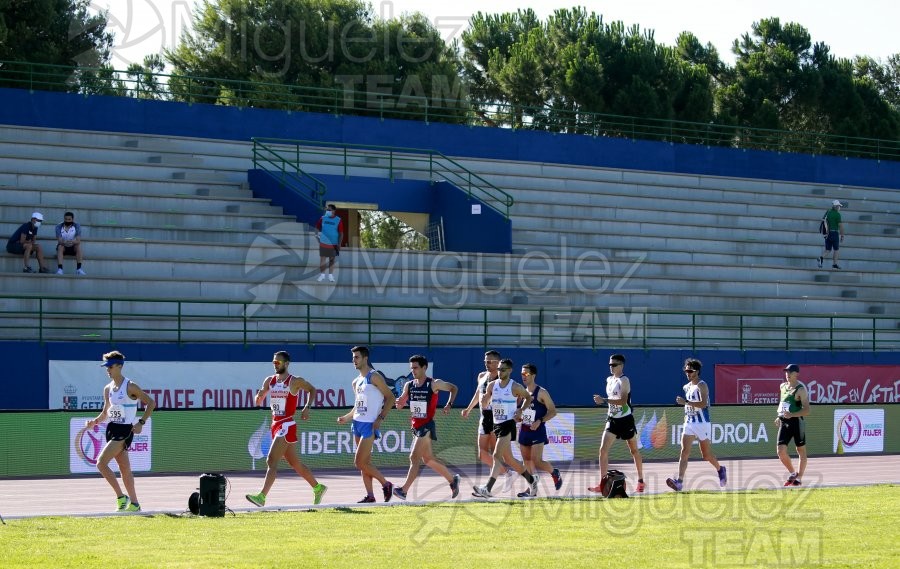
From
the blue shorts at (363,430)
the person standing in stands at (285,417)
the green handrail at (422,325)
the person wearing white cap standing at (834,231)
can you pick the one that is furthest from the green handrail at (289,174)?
the person standing in stands at (285,417)

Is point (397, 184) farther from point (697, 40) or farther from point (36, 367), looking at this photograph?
point (697, 40)

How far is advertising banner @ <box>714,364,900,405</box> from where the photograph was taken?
30.8m

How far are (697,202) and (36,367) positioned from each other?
21.9 m

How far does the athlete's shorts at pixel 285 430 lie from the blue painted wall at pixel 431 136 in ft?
63.3

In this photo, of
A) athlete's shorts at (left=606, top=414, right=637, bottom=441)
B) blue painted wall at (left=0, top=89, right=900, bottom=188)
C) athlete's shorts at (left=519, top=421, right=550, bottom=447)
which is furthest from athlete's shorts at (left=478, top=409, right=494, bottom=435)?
blue painted wall at (left=0, top=89, right=900, bottom=188)

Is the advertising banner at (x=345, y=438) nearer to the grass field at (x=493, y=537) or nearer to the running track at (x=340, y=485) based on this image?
the running track at (x=340, y=485)

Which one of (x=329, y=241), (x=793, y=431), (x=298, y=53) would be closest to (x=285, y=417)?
(x=793, y=431)

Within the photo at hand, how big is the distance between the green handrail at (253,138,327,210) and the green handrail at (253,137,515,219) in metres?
0.24

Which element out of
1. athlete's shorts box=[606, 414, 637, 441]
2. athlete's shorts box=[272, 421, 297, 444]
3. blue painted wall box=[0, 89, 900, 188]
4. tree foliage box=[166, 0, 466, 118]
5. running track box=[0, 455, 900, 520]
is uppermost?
tree foliage box=[166, 0, 466, 118]

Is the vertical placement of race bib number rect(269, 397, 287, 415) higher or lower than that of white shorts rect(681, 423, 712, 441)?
higher

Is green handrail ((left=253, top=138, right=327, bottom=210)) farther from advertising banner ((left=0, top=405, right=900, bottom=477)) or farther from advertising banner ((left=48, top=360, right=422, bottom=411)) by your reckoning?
advertising banner ((left=0, top=405, right=900, bottom=477))

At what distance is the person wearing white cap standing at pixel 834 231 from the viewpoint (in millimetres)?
36750

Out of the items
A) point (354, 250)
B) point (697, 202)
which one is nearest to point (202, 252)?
point (354, 250)

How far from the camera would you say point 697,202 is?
39438 millimetres
